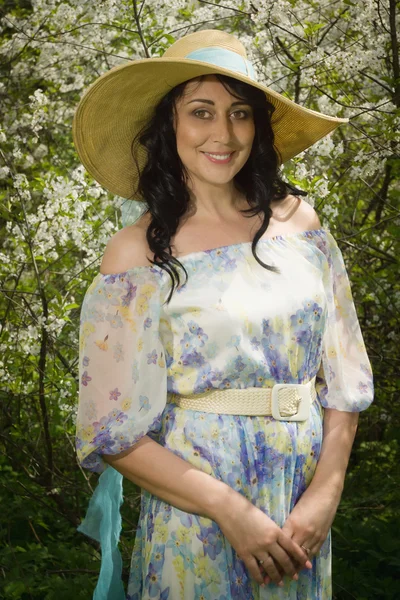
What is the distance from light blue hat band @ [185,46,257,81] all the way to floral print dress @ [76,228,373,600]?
0.44m

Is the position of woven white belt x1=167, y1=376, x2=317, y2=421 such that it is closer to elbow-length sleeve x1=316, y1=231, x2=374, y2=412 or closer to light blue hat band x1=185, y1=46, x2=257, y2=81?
elbow-length sleeve x1=316, y1=231, x2=374, y2=412

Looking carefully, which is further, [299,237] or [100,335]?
[299,237]

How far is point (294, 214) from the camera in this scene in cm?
222

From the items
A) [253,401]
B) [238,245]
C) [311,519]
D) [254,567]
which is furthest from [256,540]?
[238,245]

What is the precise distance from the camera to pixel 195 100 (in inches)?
80.7

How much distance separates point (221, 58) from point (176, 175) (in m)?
0.34

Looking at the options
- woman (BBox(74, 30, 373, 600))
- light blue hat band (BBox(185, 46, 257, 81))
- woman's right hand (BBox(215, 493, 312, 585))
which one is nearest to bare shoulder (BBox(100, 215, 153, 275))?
woman (BBox(74, 30, 373, 600))

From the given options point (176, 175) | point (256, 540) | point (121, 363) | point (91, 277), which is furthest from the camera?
point (91, 277)

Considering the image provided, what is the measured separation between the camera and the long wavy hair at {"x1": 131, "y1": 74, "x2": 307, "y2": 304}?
2.03m

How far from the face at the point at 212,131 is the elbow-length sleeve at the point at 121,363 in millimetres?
298

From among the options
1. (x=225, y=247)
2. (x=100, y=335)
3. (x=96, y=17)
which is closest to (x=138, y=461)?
(x=100, y=335)

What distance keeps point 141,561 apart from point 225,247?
2.67 feet

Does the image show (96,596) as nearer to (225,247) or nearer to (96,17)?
(225,247)

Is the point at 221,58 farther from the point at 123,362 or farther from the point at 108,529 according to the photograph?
the point at 108,529
